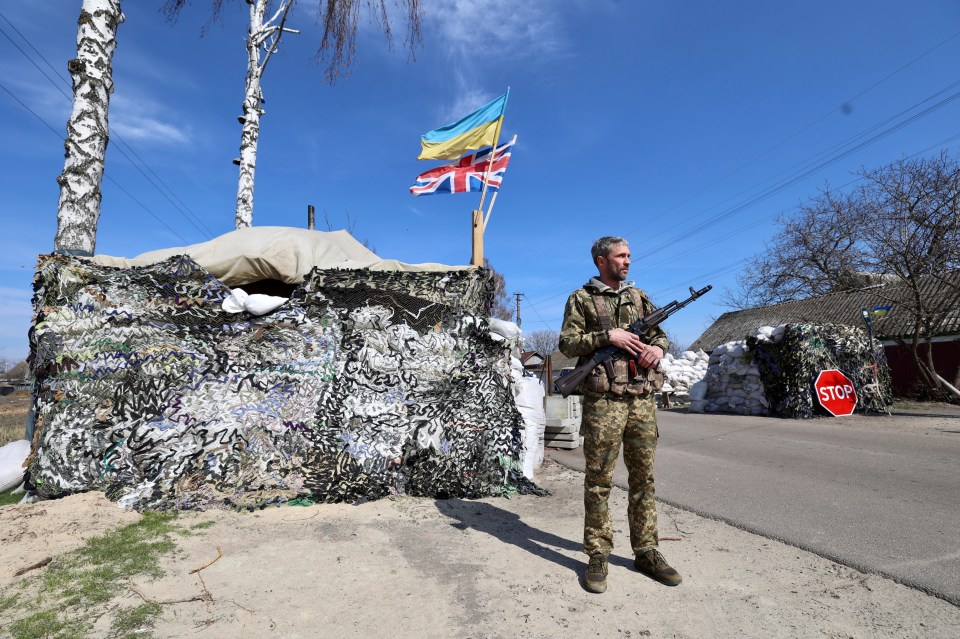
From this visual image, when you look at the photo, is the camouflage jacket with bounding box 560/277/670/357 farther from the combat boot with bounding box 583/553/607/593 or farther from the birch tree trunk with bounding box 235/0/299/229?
the birch tree trunk with bounding box 235/0/299/229

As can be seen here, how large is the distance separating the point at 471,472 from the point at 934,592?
321 cm

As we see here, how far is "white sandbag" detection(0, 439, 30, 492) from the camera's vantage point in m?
4.53

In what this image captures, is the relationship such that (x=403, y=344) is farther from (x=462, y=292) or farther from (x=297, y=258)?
(x=297, y=258)

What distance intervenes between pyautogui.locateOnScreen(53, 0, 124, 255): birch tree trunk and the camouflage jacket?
474 centimetres

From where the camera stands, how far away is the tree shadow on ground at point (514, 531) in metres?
3.16

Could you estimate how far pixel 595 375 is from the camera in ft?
9.84

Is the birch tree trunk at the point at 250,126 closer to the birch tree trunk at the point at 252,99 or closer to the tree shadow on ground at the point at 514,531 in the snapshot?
the birch tree trunk at the point at 252,99

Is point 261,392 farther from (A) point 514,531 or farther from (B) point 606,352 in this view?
(B) point 606,352

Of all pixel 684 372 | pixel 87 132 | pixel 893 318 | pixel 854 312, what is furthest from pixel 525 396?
pixel 854 312

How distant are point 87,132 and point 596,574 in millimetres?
6018

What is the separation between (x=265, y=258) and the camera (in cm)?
504

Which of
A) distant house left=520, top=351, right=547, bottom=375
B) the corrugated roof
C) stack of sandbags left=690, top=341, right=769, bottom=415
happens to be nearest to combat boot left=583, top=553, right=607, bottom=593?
distant house left=520, top=351, right=547, bottom=375

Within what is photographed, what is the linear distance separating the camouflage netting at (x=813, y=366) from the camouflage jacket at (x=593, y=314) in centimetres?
1118

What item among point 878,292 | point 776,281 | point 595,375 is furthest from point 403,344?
point 776,281
